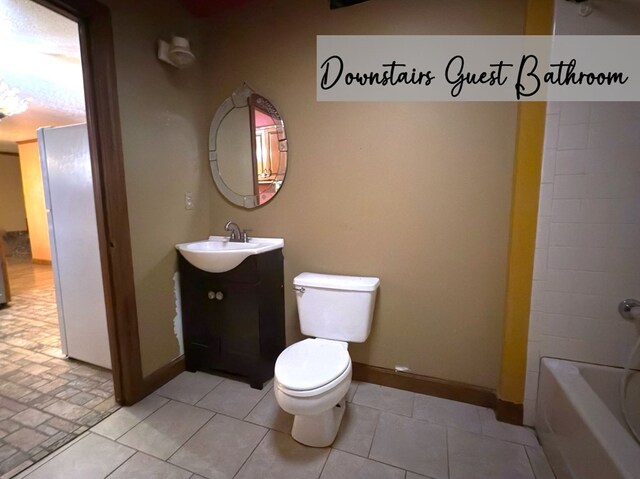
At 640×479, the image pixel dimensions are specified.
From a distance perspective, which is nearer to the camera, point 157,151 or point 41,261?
point 157,151

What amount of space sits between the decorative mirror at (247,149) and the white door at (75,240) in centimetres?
77

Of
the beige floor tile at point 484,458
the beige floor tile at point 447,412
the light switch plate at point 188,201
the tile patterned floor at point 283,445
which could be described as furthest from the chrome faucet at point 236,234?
the beige floor tile at point 484,458

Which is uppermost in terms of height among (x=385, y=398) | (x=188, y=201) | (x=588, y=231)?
(x=188, y=201)

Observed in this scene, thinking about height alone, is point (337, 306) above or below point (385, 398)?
above

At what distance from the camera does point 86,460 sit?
4.18 feet

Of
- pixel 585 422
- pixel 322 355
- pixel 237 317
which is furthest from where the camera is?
pixel 237 317

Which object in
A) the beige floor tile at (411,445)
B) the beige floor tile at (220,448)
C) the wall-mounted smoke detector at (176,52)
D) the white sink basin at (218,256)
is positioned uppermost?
the wall-mounted smoke detector at (176,52)

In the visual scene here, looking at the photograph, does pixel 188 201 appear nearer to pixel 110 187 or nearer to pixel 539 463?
pixel 110 187

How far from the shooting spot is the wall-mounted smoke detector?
1.65 metres

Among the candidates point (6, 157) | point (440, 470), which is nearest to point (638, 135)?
point (440, 470)

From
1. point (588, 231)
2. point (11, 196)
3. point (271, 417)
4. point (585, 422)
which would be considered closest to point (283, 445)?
point (271, 417)

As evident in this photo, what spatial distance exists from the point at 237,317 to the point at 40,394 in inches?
48.1

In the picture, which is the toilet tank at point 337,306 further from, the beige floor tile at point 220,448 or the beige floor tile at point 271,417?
the beige floor tile at point 220,448

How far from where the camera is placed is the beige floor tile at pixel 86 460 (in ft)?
3.96
